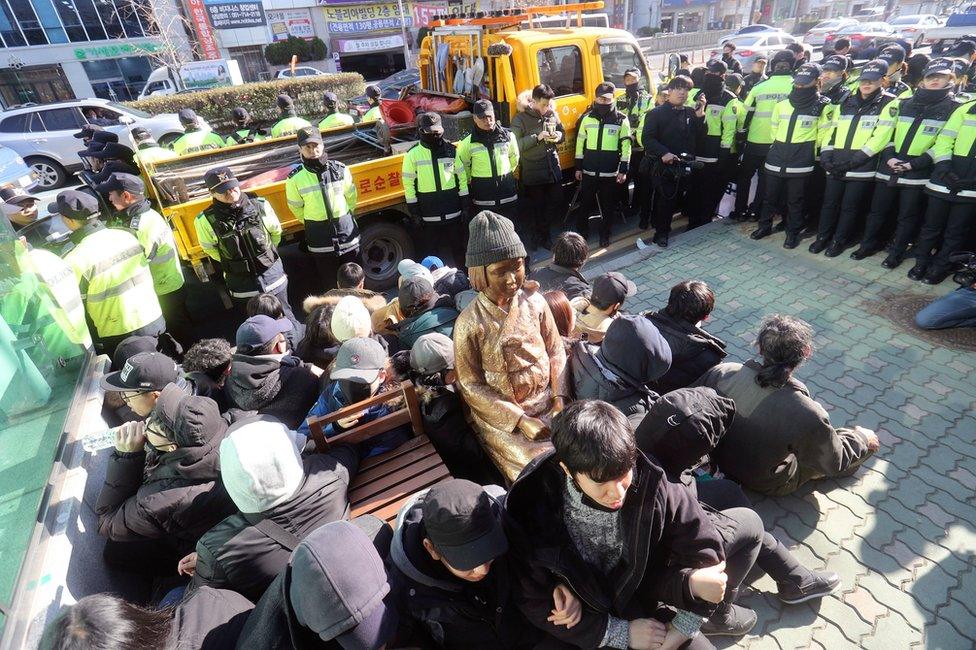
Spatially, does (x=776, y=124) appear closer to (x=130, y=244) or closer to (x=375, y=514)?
(x=375, y=514)

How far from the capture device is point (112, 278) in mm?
3650

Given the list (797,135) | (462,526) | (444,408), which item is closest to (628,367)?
(444,408)

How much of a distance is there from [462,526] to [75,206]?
3.92 m

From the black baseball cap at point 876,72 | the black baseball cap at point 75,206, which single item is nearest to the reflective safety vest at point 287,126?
the black baseball cap at point 75,206

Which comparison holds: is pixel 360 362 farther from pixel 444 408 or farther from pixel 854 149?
pixel 854 149

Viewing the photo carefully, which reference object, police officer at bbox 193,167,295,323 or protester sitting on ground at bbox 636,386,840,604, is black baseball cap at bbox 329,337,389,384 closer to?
protester sitting on ground at bbox 636,386,840,604

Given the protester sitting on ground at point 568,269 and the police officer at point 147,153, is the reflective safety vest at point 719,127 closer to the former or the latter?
the protester sitting on ground at point 568,269

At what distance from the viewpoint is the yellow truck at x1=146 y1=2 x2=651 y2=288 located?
5543 millimetres

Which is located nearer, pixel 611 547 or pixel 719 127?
pixel 611 547

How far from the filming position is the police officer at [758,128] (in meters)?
5.67

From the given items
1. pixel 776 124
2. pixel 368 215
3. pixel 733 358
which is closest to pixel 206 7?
pixel 368 215

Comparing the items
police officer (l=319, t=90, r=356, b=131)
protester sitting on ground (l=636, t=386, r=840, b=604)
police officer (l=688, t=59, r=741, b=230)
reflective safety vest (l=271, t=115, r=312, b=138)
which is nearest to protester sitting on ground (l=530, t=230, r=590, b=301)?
protester sitting on ground (l=636, t=386, r=840, b=604)

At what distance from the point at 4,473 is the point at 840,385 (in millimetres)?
5145

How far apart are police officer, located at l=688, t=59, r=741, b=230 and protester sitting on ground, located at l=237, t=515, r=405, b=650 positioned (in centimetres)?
619
